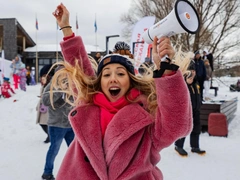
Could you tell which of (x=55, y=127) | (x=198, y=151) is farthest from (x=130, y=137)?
(x=198, y=151)

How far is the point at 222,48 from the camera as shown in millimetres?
22219

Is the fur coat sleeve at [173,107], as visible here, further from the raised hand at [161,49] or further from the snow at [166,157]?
the snow at [166,157]

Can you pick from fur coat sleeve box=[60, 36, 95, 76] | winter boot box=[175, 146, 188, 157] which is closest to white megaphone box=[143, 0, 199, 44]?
fur coat sleeve box=[60, 36, 95, 76]

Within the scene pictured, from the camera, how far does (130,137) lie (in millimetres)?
1695

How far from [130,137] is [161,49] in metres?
0.56

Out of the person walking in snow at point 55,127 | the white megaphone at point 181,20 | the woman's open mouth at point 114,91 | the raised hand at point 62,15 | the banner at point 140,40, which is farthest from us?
the banner at point 140,40

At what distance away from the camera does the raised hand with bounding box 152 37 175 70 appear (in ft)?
4.91

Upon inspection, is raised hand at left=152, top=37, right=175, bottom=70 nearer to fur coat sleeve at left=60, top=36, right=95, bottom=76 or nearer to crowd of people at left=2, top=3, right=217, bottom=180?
crowd of people at left=2, top=3, right=217, bottom=180

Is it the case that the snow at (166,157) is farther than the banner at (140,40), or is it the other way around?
the banner at (140,40)

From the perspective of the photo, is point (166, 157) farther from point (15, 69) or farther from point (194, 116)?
point (15, 69)

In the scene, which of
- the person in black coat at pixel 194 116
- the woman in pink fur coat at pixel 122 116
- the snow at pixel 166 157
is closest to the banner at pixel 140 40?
the snow at pixel 166 157

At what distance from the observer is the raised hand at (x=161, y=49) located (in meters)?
1.50

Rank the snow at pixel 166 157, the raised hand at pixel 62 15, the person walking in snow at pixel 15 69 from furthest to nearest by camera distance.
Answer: the person walking in snow at pixel 15 69 → the snow at pixel 166 157 → the raised hand at pixel 62 15

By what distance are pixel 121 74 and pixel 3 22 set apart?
2620cm
